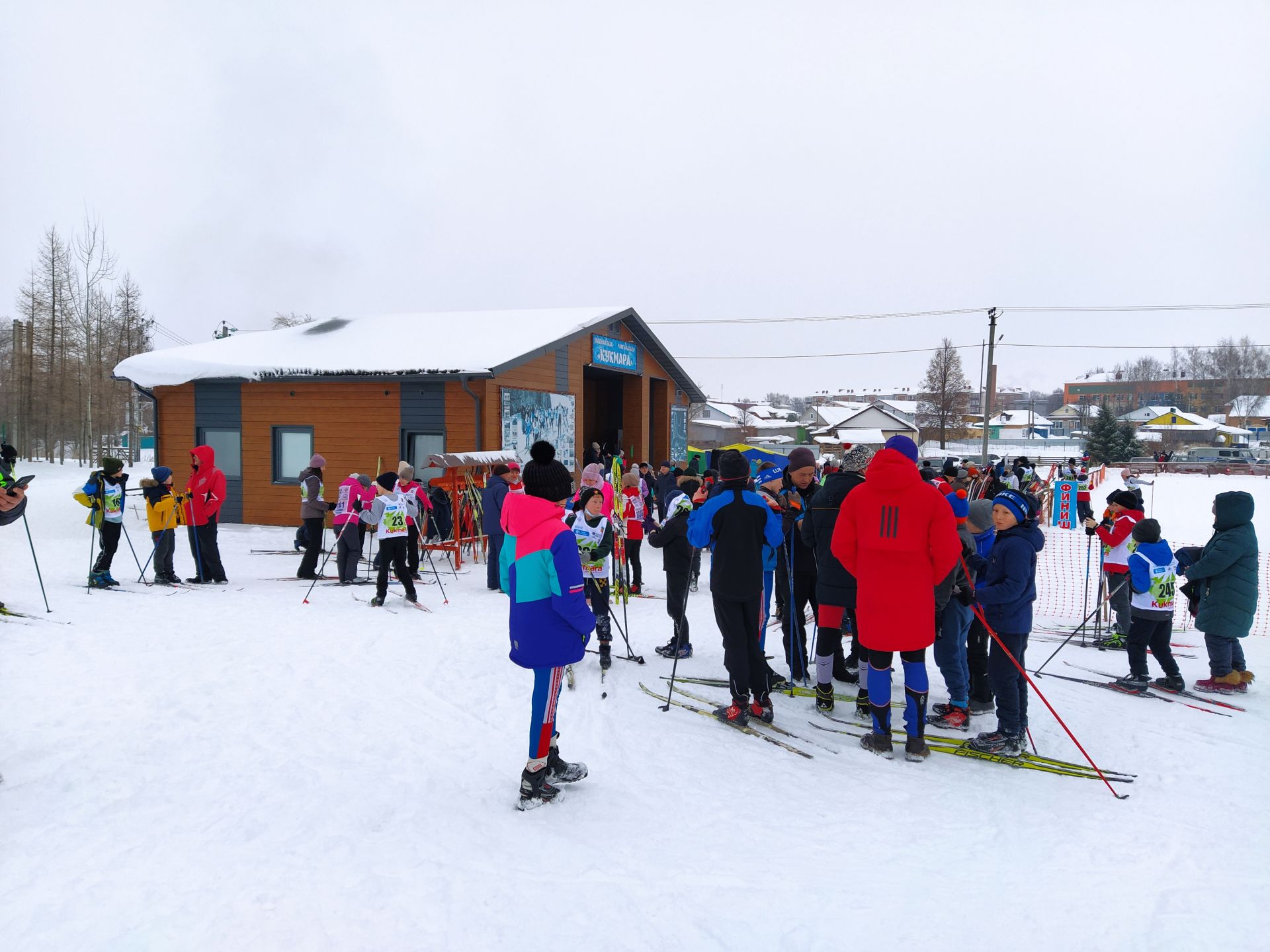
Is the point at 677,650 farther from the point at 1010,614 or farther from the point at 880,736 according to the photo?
the point at 1010,614

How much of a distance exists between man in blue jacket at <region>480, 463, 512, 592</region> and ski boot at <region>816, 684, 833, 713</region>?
4.83 meters

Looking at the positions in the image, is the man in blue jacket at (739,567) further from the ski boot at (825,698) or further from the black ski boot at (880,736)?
the black ski boot at (880,736)

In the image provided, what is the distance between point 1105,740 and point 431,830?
442 cm

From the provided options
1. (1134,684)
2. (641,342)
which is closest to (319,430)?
(641,342)

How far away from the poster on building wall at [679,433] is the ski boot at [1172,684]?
18.4m

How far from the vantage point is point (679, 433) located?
2494 centimetres

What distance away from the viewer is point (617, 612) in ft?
29.1

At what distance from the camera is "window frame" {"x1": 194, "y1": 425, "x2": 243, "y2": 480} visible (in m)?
16.0

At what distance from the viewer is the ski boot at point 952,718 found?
5.33 metres

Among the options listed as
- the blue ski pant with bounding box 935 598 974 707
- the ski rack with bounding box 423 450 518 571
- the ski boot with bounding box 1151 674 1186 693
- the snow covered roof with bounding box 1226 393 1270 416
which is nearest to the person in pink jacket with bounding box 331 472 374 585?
the ski rack with bounding box 423 450 518 571

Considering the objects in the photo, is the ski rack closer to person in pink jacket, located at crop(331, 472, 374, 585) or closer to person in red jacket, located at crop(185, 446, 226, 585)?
person in pink jacket, located at crop(331, 472, 374, 585)

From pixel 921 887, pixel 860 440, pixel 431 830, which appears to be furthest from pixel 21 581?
pixel 860 440

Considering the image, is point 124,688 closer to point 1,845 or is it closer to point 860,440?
point 1,845

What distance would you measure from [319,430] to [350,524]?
21.4ft
